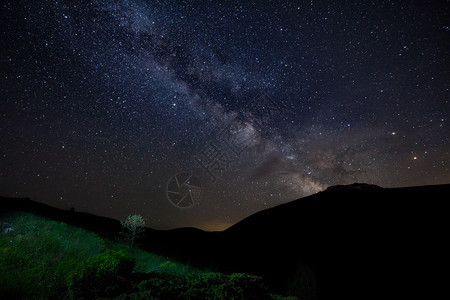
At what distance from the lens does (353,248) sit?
1905cm

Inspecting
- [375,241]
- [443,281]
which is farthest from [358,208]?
[443,281]

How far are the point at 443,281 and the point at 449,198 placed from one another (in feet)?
33.0

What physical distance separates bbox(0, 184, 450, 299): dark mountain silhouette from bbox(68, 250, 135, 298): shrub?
13805 millimetres

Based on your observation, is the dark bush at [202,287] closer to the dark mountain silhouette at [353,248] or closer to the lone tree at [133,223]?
the dark mountain silhouette at [353,248]

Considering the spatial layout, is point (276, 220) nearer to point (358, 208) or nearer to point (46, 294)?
point (358, 208)

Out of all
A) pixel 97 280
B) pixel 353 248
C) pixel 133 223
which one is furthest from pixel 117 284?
pixel 353 248

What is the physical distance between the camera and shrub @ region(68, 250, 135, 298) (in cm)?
324

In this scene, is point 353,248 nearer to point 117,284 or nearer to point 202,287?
point 202,287

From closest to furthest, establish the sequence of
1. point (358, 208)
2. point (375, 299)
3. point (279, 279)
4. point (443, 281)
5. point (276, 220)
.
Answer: point (443, 281) → point (375, 299) → point (279, 279) → point (358, 208) → point (276, 220)

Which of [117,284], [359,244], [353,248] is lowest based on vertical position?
[353,248]

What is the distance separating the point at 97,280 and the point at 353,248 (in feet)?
73.9

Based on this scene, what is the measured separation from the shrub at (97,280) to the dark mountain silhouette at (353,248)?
1380 cm

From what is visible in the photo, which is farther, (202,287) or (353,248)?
(353,248)

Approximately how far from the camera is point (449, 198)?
18469mm
